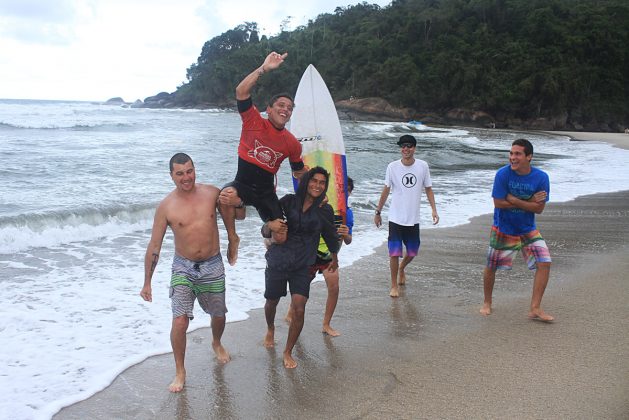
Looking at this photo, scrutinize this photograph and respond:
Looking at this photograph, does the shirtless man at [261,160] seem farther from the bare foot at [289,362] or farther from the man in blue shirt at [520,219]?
the man in blue shirt at [520,219]

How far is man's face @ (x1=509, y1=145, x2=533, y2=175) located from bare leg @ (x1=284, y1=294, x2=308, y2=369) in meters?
2.17

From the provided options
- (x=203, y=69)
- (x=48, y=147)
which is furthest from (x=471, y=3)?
(x=48, y=147)

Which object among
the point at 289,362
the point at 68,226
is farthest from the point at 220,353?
the point at 68,226

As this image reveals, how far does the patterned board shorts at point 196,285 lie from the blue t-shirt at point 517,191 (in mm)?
2436

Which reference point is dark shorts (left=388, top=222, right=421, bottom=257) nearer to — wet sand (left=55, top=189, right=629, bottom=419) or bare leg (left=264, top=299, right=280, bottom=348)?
wet sand (left=55, top=189, right=629, bottom=419)

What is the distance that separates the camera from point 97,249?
7469 millimetres

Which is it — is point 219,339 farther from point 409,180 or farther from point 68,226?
point 68,226

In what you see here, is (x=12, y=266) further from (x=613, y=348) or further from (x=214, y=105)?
(x=214, y=105)

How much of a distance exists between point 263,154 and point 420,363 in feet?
6.11

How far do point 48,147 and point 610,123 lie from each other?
181ft

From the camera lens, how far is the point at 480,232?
338 inches

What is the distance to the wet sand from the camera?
3.21m

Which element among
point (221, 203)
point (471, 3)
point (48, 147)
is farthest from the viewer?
point (471, 3)

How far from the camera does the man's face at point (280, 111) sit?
12.3 feet
